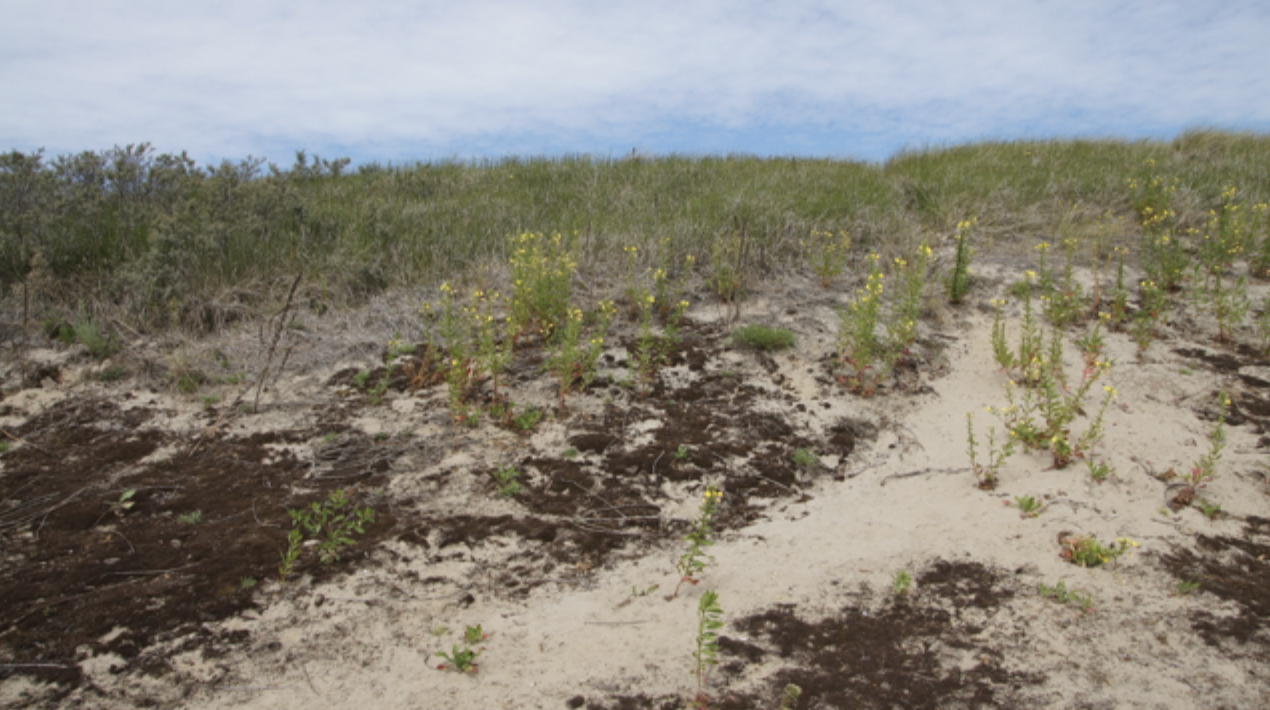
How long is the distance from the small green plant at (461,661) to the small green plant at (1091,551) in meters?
2.96

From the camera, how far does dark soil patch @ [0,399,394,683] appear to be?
323cm

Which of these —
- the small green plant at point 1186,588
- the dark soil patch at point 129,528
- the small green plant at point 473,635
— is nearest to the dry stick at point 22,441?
the dark soil patch at point 129,528

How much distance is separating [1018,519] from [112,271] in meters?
8.25

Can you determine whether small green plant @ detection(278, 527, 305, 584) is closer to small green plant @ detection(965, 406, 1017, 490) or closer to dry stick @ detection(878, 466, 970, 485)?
dry stick @ detection(878, 466, 970, 485)

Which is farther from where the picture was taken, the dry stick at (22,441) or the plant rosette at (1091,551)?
the dry stick at (22,441)

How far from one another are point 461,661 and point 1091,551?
3084 millimetres

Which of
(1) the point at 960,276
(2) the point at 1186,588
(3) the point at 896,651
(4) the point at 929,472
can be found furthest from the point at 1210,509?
(1) the point at 960,276

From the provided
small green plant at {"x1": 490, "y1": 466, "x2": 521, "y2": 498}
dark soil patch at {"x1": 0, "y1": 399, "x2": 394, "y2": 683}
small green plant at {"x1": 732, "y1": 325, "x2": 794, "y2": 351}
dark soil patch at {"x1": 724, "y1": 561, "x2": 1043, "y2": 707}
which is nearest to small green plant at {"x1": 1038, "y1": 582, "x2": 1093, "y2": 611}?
dark soil patch at {"x1": 724, "y1": 561, "x2": 1043, "y2": 707}

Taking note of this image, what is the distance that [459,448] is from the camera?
4.86m

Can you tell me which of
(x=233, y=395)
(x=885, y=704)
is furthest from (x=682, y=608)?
(x=233, y=395)

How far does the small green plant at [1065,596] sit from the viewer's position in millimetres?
3373

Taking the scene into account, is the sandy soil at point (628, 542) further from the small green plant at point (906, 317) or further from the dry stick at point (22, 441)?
the small green plant at point (906, 317)

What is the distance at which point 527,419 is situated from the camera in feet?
16.6

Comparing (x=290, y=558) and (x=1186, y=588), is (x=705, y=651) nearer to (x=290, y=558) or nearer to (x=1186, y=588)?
(x=290, y=558)
